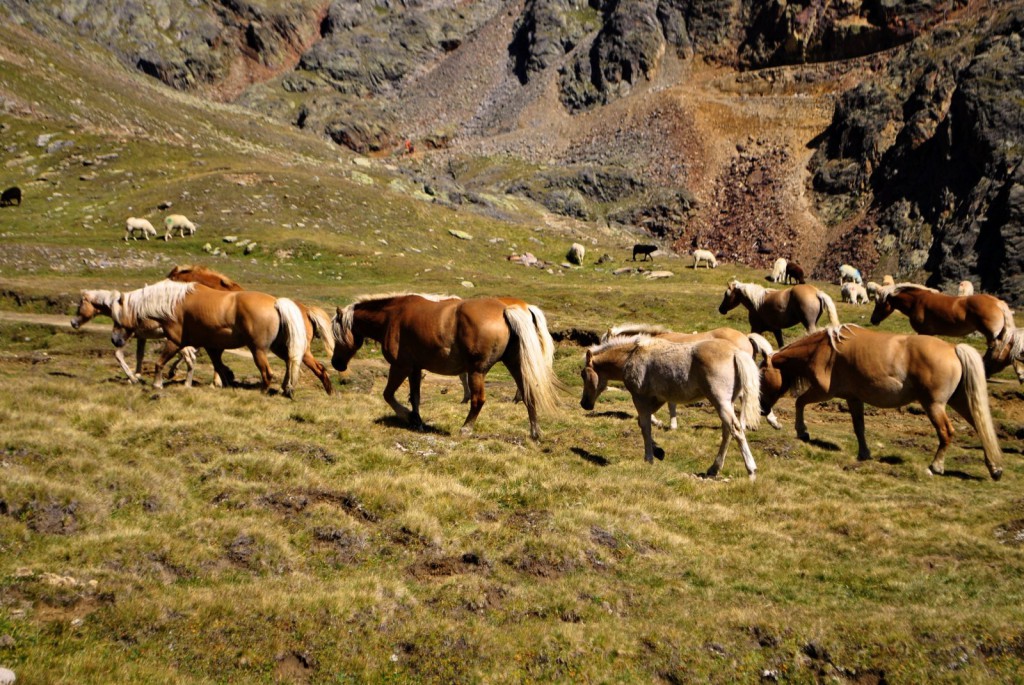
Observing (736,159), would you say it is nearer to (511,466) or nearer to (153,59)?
(511,466)

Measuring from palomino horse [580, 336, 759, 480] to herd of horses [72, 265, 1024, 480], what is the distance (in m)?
0.02

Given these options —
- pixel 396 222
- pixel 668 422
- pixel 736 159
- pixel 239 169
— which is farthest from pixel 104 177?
pixel 736 159

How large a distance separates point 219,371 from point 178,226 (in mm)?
32503

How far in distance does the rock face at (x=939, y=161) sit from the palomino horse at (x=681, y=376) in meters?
49.4

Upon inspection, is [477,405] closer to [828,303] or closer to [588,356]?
[588,356]

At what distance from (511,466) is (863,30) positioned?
104 meters

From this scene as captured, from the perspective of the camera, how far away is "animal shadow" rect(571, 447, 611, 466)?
14078 mm

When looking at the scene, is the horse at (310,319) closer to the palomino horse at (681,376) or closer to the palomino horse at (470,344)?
the palomino horse at (470,344)

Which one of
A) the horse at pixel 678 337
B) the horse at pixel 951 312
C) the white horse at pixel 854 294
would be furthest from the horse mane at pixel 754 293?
the white horse at pixel 854 294

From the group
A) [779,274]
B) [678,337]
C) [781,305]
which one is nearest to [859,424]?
[678,337]

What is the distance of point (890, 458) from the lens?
51.6 feet

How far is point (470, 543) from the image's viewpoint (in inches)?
388

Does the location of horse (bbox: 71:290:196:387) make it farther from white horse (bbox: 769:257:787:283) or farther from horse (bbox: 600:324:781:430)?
white horse (bbox: 769:257:787:283)

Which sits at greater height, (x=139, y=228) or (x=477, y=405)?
(x=139, y=228)
